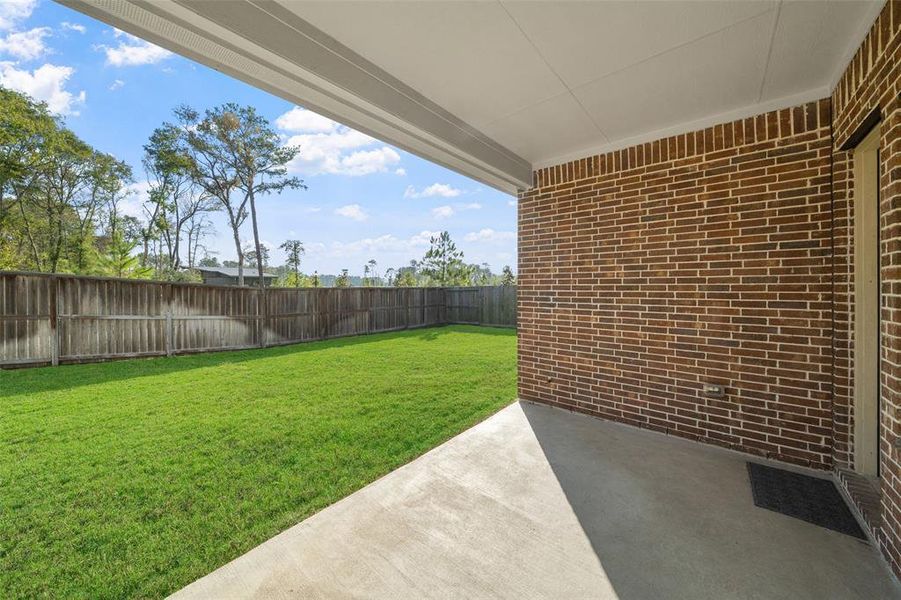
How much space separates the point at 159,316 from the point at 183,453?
567 cm

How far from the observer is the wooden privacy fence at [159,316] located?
5.66 meters

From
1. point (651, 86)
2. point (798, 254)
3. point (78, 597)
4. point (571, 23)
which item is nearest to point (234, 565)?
point (78, 597)

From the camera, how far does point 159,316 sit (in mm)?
7000

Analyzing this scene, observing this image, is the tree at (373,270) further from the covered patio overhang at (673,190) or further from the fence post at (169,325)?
the covered patio overhang at (673,190)

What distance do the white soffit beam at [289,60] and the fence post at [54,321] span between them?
6.91m

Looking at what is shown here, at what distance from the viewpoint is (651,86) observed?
2391 millimetres

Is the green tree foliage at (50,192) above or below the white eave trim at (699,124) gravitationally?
above

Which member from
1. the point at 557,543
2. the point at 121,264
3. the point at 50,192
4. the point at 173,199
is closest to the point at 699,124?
the point at 557,543

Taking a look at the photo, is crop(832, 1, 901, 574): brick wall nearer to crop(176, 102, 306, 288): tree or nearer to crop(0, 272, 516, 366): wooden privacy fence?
crop(0, 272, 516, 366): wooden privacy fence

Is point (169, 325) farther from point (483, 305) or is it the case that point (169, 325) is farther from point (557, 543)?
point (483, 305)

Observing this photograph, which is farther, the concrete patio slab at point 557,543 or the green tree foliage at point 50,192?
the green tree foliage at point 50,192

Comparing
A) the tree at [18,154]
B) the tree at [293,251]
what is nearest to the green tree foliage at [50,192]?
the tree at [18,154]

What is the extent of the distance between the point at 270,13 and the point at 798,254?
146 inches

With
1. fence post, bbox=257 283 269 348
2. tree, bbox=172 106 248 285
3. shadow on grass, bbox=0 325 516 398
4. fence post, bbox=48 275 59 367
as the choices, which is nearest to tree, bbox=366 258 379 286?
tree, bbox=172 106 248 285
